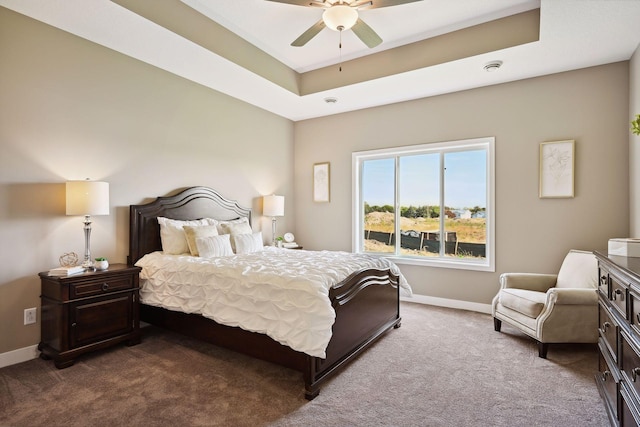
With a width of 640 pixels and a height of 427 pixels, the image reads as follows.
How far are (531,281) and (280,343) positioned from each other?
280cm

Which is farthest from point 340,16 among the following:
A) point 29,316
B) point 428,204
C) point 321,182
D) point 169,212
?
point 29,316

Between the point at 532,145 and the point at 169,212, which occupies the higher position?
the point at 532,145

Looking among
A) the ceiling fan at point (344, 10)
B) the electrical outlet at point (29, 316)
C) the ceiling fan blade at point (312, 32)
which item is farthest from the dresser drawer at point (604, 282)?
the electrical outlet at point (29, 316)

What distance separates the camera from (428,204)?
4.81 meters

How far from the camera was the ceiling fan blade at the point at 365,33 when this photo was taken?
274 centimetres

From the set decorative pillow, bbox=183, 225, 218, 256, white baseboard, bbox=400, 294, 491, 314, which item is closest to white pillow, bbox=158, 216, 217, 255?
decorative pillow, bbox=183, 225, 218, 256

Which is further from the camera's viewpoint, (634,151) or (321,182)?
(321,182)

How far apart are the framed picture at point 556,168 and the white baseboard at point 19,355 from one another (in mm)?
5350

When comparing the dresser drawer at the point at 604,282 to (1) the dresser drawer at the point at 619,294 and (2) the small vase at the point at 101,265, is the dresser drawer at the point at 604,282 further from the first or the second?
(2) the small vase at the point at 101,265

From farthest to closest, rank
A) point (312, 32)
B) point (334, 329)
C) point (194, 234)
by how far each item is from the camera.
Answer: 1. point (194, 234)
2. point (312, 32)
3. point (334, 329)

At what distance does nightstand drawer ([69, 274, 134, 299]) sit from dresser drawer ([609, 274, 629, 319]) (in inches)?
144

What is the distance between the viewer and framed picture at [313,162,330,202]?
5594 mm

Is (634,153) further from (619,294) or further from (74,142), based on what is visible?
(74,142)

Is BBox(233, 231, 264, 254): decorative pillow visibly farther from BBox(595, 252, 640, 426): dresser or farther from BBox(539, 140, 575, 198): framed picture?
BBox(539, 140, 575, 198): framed picture
